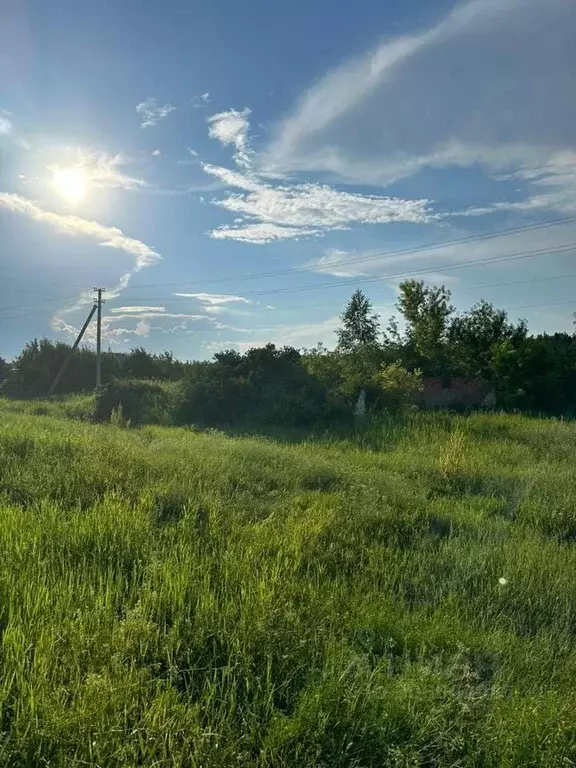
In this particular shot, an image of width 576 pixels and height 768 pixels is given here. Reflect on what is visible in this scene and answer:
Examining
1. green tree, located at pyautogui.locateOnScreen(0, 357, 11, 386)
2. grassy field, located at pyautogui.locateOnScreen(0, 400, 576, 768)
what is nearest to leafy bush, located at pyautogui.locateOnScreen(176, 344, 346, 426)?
grassy field, located at pyautogui.locateOnScreen(0, 400, 576, 768)

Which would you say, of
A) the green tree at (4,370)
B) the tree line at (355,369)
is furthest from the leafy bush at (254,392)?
the green tree at (4,370)

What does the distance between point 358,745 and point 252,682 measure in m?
0.67

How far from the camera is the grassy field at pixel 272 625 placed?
2824mm

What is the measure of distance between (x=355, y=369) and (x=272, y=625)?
21090mm

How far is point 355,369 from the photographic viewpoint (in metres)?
24.5

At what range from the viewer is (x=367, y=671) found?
3309 mm

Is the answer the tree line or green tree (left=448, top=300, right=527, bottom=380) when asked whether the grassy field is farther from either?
green tree (left=448, top=300, right=527, bottom=380)

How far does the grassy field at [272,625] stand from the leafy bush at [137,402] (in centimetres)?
1313

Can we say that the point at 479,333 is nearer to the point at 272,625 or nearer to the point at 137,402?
the point at 137,402

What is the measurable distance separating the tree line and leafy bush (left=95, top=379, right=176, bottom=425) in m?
0.56

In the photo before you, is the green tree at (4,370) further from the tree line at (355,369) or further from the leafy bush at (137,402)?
the leafy bush at (137,402)

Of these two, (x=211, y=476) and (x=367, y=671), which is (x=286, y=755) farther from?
(x=211, y=476)

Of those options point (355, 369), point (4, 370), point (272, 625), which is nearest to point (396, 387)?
point (355, 369)

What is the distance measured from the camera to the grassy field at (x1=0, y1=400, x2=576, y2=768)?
2.82 meters
